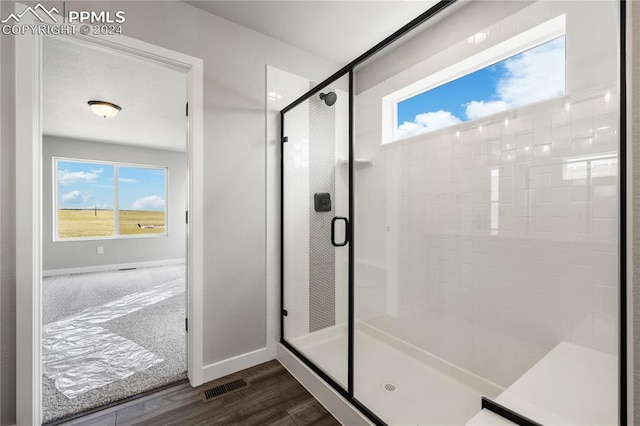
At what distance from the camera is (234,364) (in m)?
2.11

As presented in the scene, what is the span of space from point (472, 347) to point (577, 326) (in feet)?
1.95

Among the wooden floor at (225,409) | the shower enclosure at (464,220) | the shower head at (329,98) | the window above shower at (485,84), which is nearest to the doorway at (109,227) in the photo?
the wooden floor at (225,409)

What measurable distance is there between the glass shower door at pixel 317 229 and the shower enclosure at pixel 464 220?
14 millimetres

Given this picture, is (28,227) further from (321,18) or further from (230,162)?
(321,18)

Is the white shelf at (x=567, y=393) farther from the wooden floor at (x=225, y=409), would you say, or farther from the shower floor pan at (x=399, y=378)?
the wooden floor at (x=225, y=409)

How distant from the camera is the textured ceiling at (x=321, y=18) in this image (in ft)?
6.42

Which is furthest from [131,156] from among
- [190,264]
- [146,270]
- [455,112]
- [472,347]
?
[472,347]

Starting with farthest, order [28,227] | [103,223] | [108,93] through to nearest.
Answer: [103,223], [108,93], [28,227]

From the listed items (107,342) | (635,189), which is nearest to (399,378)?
(635,189)

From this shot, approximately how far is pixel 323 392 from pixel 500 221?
1537 millimetres

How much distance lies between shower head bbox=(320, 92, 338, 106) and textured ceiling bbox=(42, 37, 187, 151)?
1128 millimetres

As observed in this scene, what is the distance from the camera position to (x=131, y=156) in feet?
19.0

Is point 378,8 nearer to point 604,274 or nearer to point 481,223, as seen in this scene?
point 481,223

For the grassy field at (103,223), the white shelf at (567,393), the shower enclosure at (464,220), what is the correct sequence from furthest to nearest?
1. the grassy field at (103,223)
2. the shower enclosure at (464,220)
3. the white shelf at (567,393)
